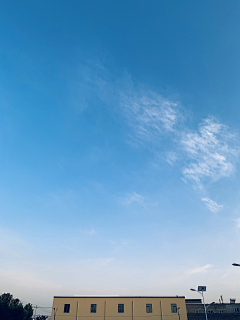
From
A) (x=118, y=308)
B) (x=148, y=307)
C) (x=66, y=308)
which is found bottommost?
(x=66, y=308)

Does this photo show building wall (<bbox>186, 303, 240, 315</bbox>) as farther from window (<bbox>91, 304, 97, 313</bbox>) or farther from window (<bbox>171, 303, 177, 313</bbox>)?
window (<bbox>91, 304, 97, 313</bbox>)

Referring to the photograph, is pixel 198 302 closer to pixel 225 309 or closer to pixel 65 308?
pixel 225 309

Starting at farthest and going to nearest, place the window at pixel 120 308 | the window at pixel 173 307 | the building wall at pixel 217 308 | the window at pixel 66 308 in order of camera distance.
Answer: the building wall at pixel 217 308 < the window at pixel 173 307 < the window at pixel 120 308 < the window at pixel 66 308

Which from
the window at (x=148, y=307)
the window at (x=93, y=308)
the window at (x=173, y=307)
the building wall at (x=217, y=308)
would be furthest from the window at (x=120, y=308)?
the building wall at (x=217, y=308)

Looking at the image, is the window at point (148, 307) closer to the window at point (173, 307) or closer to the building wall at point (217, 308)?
the window at point (173, 307)

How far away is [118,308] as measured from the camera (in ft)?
162

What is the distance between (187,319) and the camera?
51.2 metres

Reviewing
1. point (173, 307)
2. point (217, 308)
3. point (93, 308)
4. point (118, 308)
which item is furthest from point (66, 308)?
point (217, 308)

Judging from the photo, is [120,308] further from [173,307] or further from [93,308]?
[173,307]

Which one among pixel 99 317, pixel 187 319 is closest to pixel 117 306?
pixel 99 317

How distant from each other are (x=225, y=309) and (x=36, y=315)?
5555 cm

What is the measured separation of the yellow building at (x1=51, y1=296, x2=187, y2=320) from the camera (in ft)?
160

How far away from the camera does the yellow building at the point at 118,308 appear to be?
48719 mm

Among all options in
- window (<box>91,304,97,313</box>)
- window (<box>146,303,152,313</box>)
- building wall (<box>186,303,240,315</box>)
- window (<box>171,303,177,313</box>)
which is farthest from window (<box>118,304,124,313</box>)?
building wall (<box>186,303,240,315</box>)
